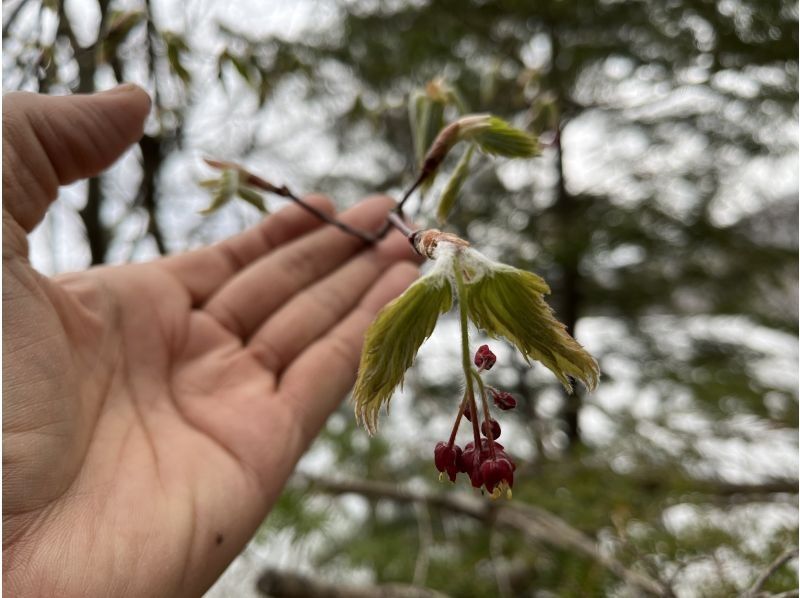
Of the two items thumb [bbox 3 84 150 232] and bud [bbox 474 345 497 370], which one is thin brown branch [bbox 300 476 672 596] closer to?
bud [bbox 474 345 497 370]

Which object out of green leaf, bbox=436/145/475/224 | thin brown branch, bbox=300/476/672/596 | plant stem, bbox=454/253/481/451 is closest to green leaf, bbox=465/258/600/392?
plant stem, bbox=454/253/481/451

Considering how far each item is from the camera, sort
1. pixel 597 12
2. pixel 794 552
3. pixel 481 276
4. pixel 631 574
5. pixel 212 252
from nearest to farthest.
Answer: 1. pixel 481 276
2. pixel 794 552
3. pixel 631 574
4. pixel 212 252
5. pixel 597 12

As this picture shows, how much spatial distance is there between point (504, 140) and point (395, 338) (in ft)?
0.89

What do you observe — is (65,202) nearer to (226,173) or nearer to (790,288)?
(226,173)

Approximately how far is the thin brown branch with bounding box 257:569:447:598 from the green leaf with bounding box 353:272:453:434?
78cm

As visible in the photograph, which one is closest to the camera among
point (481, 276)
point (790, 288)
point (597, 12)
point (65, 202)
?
point (481, 276)

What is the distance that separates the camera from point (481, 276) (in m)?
0.38

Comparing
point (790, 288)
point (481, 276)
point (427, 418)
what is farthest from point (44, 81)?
point (790, 288)

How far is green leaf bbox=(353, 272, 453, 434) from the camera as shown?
38 cm

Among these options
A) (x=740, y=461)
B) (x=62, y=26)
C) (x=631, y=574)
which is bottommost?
(x=740, y=461)

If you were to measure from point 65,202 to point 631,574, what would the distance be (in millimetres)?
1170

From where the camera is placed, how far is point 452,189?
601mm

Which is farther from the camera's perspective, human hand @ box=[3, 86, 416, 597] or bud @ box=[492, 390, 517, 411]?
human hand @ box=[3, 86, 416, 597]

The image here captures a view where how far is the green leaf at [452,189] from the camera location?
600 mm
